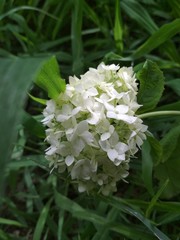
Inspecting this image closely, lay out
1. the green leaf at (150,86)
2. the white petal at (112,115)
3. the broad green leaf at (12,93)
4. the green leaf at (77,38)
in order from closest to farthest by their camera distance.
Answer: the broad green leaf at (12,93), the white petal at (112,115), the green leaf at (150,86), the green leaf at (77,38)

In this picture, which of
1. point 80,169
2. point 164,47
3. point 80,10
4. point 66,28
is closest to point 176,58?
point 164,47

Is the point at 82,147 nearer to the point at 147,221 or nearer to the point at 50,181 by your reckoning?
the point at 147,221

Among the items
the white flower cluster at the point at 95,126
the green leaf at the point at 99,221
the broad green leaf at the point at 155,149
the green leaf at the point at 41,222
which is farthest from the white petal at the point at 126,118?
the green leaf at the point at 41,222

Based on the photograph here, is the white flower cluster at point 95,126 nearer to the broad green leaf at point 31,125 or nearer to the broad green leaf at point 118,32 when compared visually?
the broad green leaf at point 31,125

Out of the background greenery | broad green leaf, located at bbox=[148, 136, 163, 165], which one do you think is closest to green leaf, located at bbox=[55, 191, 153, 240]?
the background greenery

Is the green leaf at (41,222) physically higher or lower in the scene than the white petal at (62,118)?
lower
